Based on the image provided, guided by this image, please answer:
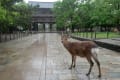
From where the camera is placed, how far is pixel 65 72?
10.8 m

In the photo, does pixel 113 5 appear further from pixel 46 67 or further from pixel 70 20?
pixel 70 20

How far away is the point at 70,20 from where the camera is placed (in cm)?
7588

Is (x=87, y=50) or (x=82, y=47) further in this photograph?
(x=82, y=47)

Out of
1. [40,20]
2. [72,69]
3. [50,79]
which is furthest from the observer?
[40,20]

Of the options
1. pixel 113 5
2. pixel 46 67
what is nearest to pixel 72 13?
pixel 113 5

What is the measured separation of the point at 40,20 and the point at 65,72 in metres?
108

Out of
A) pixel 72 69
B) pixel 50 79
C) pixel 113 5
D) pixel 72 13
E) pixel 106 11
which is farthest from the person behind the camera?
pixel 72 13

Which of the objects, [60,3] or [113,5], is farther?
[60,3]

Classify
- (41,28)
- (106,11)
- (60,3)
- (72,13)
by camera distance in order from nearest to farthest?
(106,11)
(72,13)
(60,3)
(41,28)

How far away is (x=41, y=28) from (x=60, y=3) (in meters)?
58.0

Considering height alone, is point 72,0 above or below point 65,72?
above

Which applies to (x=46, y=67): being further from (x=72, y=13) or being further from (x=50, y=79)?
(x=72, y=13)

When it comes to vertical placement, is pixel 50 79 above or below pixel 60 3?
below

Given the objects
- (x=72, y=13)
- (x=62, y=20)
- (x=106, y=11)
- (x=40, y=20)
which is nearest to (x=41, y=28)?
(x=40, y=20)
